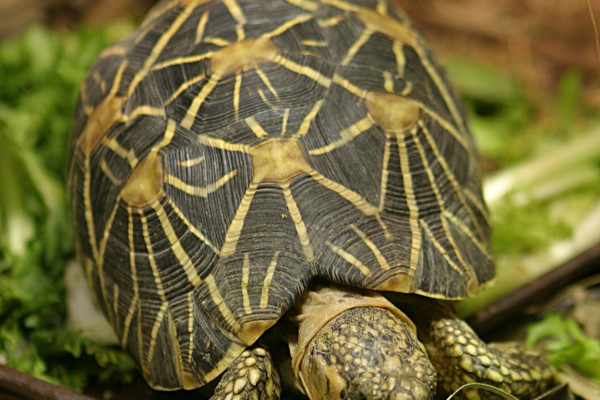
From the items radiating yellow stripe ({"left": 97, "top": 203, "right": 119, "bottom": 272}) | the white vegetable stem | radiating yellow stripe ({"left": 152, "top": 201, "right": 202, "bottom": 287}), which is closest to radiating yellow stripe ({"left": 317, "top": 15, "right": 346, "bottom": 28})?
radiating yellow stripe ({"left": 152, "top": 201, "right": 202, "bottom": 287})

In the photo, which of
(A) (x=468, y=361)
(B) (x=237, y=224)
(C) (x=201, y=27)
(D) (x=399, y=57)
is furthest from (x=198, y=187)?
(A) (x=468, y=361)

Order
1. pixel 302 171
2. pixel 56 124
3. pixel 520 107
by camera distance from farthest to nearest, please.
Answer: pixel 520 107
pixel 56 124
pixel 302 171

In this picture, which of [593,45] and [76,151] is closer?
[76,151]

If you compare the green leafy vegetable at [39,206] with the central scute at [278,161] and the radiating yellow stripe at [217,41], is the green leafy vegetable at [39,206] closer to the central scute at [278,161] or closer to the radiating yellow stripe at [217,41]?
the central scute at [278,161]

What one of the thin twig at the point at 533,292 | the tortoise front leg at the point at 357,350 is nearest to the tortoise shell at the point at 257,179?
the tortoise front leg at the point at 357,350

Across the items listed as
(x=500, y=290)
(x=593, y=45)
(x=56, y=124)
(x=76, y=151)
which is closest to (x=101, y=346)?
(x=76, y=151)

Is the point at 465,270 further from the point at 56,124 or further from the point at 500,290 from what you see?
the point at 56,124

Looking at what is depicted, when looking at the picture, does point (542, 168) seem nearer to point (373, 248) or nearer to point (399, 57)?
point (399, 57)

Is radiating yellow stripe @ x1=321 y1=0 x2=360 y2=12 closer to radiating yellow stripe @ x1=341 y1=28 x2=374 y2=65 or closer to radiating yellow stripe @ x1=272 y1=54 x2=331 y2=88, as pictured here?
radiating yellow stripe @ x1=341 y1=28 x2=374 y2=65
